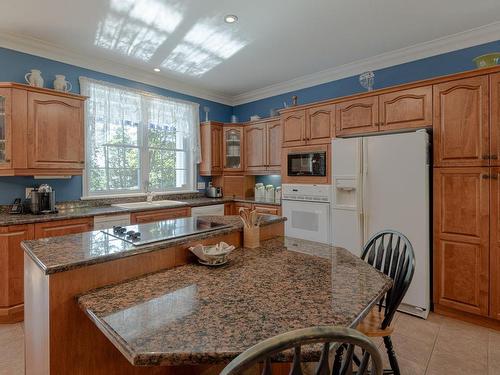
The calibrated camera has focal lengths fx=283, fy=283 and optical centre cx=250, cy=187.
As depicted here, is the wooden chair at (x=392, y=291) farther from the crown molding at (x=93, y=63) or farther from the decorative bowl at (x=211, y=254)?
the crown molding at (x=93, y=63)

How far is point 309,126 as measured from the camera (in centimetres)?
362

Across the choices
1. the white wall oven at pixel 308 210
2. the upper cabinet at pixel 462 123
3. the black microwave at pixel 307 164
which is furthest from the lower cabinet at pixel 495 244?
the black microwave at pixel 307 164

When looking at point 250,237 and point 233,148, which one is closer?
point 250,237

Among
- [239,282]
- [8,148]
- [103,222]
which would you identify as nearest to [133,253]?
[239,282]

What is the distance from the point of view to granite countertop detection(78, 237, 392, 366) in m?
0.81

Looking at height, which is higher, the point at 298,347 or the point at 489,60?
the point at 489,60

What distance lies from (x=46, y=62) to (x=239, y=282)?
352 cm

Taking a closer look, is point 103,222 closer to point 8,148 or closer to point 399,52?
point 8,148

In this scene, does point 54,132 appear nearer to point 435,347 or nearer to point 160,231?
point 160,231

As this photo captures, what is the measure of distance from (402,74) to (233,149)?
106 inches

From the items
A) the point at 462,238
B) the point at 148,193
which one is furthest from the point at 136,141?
the point at 462,238

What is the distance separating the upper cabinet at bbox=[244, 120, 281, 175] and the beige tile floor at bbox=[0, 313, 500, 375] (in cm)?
264

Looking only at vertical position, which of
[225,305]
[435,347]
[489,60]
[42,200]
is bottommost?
[435,347]

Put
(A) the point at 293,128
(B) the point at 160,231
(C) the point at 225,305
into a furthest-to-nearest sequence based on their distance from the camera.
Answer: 1. (A) the point at 293,128
2. (B) the point at 160,231
3. (C) the point at 225,305
